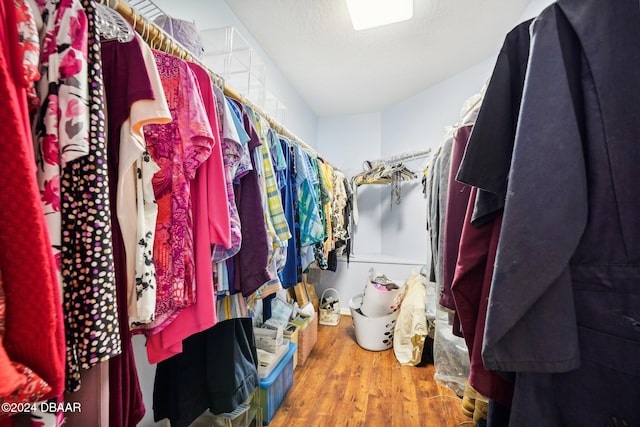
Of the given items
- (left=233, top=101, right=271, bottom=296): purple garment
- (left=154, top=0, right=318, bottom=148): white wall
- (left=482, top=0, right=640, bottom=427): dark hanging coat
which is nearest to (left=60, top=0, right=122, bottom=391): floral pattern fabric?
(left=233, top=101, right=271, bottom=296): purple garment

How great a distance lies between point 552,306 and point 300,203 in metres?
1.01

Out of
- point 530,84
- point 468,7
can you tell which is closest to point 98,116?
point 530,84

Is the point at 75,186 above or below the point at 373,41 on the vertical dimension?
below

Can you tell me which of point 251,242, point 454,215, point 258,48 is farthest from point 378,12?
point 251,242

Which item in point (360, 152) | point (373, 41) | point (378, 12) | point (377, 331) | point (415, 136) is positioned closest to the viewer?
point (378, 12)

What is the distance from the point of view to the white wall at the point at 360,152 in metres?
2.92

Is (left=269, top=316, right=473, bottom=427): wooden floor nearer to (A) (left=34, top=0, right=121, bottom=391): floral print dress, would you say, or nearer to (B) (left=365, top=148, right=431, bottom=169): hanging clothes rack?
(A) (left=34, top=0, right=121, bottom=391): floral print dress

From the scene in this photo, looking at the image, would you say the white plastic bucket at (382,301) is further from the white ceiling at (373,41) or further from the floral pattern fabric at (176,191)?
the white ceiling at (373,41)

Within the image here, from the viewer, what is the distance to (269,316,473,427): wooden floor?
4.33 ft

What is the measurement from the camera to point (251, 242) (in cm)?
74

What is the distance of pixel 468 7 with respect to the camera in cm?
144

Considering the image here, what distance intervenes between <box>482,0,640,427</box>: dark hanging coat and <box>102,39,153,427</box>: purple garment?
0.63m

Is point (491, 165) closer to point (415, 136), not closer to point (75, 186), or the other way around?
A: point (75, 186)

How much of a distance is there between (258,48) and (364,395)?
8.24ft
